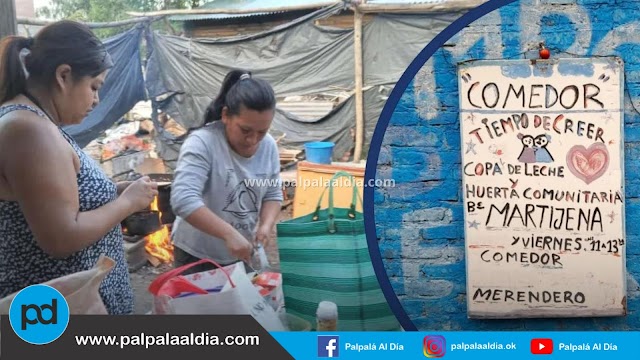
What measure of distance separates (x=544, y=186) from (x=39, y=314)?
1.44 meters

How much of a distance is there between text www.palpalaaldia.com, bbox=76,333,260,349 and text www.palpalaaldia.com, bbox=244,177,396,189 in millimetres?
438

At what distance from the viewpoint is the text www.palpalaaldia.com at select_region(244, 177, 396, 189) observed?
168 centimetres

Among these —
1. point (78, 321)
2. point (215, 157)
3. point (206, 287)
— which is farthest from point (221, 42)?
point (78, 321)

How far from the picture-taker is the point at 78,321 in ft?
5.40

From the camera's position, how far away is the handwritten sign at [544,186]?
1702 mm

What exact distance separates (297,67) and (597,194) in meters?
0.93

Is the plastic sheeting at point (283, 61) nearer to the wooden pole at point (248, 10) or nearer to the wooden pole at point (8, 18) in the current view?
the wooden pole at point (248, 10)

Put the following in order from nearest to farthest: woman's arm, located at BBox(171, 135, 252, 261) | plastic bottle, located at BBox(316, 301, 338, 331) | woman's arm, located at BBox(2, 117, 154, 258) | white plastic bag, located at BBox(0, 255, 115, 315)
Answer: woman's arm, located at BBox(2, 117, 154, 258), white plastic bag, located at BBox(0, 255, 115, 315), woman's arm, located at BBox(171, 135, 252, 261), plastic bottle, located at BBox(316, 301, 338, 331)

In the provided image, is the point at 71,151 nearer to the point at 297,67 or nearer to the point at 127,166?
the point at 127,166

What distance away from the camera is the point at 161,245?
174 cm

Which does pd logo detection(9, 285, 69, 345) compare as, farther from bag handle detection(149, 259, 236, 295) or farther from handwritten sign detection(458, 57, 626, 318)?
handwritten sign detection(458, 57, 626, 318)

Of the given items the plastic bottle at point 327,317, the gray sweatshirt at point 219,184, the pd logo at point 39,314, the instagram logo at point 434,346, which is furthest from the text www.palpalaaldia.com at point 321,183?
the pd logo at point 39,314

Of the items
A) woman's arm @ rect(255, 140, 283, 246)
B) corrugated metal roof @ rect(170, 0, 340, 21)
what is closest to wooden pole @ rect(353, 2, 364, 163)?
corrugated metal roof @ rect(170, 0, 340, 21)

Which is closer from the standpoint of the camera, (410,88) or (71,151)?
(71,151)
